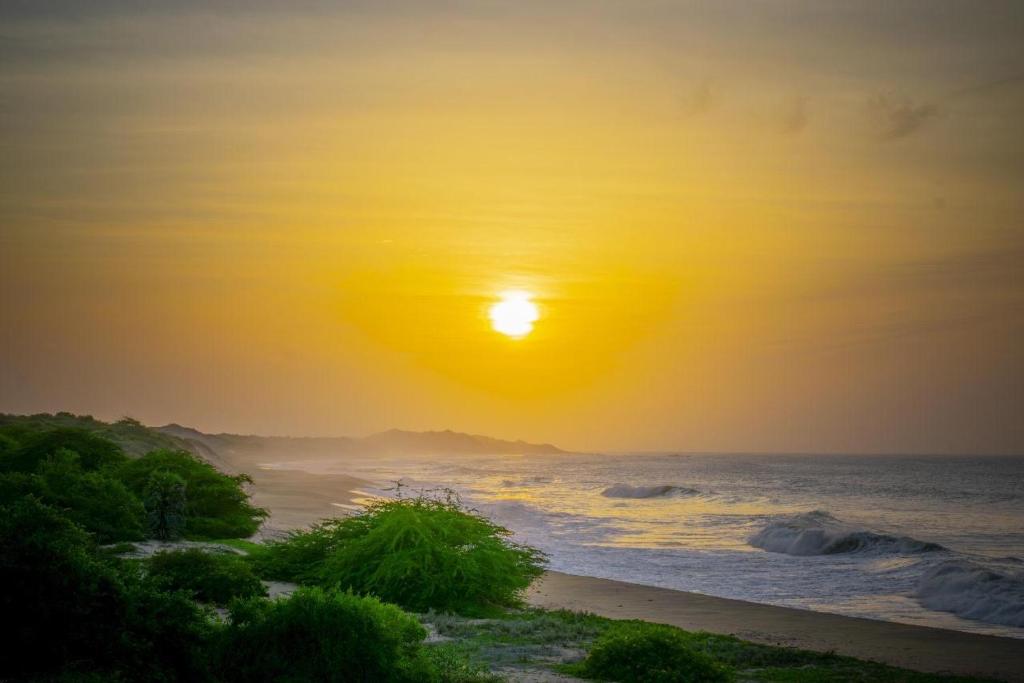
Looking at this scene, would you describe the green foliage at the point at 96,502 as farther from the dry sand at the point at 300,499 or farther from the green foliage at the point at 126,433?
the green foliage at the point at 126,433

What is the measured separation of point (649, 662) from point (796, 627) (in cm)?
553

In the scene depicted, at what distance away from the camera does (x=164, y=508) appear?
1942 centimetres

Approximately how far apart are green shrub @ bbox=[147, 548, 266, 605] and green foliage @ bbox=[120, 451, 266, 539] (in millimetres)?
7731

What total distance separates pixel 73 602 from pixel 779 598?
47.8ft

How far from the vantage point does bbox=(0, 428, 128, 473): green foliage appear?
76.3ft

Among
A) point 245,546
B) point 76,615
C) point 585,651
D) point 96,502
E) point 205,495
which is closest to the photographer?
point 76,615

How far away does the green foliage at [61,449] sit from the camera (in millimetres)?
23266

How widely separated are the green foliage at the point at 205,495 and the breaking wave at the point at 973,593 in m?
15.4

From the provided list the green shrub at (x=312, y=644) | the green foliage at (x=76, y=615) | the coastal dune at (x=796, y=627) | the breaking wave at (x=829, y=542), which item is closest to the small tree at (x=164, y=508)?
the coastal dune at (x=796, y=627)

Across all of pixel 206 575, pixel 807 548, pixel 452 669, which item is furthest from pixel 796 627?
pixel 807 548

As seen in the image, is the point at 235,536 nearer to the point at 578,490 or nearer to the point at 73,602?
the point at 73,602

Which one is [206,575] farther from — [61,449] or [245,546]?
[61,449]

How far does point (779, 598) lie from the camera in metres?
18.3

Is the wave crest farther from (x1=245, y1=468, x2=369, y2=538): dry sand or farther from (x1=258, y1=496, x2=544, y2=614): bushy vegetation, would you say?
(x1=258, y1=496, x2=544, y2=614): bushy vegetation
